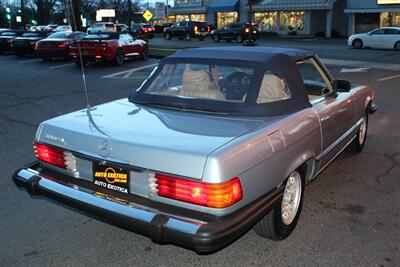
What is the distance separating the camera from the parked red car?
16969 millimetres

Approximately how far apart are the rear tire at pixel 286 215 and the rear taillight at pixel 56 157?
1532 millimetres

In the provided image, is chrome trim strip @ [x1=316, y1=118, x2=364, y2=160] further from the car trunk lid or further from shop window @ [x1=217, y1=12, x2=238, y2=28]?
shop window @ [x1=217, y1=12, x2=238, y2=28]

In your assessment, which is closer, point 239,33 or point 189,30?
point 239,33

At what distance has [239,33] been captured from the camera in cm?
3622

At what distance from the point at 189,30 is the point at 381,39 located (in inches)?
787

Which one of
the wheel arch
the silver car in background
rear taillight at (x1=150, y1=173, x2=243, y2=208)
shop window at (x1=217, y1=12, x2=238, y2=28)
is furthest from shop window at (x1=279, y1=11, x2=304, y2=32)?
rear taillight at (x1=150, y1=173, x2=243, y2=208)

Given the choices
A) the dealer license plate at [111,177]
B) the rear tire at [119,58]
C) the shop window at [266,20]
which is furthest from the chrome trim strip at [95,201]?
the shop window at [266,20]

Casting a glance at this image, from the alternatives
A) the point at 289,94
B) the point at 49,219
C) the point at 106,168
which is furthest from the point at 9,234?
the point at 289,94

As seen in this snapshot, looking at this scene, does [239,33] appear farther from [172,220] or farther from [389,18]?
[172,220]

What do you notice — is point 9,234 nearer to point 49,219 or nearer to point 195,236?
point 49,219

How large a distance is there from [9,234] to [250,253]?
2045 millimetres

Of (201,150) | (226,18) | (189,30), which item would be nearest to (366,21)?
(189,30)

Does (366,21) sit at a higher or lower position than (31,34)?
lower

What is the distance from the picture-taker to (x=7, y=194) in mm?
4566
